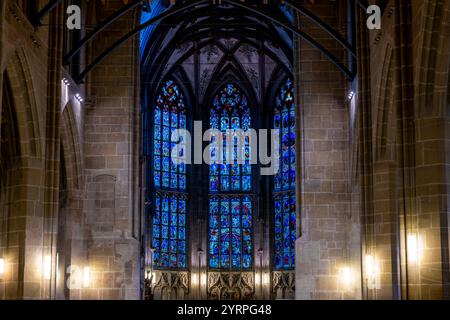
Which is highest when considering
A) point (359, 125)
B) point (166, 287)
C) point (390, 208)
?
point (359, 125)

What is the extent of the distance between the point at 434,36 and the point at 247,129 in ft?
87.0

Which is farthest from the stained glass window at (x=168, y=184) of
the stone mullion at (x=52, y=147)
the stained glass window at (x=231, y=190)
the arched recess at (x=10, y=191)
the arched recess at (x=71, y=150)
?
the arched recess at (x=10, y=191)

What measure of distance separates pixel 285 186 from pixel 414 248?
24.0 meters

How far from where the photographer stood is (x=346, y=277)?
98.5ft

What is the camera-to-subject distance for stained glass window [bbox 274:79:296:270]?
1672 inches

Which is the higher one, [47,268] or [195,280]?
[47,268]

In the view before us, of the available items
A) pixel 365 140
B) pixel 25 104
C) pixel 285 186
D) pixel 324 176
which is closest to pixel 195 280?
pixel 285 186

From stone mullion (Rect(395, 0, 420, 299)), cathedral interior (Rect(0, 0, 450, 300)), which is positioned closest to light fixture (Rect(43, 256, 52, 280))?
cathedral interior (Rect(0, 0, 450, 300))

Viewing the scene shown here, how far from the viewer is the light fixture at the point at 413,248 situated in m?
19.1

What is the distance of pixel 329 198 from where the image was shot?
30797mm

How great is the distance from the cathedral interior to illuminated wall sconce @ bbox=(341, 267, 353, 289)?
0.20ft

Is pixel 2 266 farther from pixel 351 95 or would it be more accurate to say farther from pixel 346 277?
pixel 351 95
